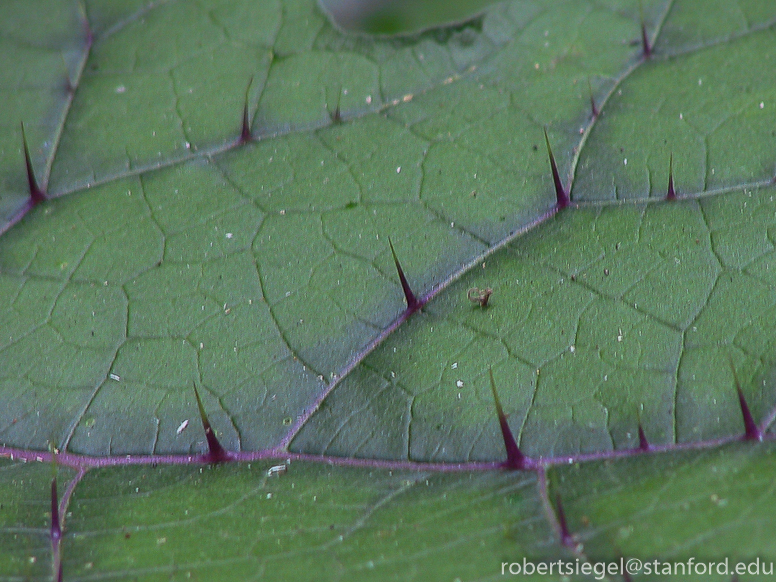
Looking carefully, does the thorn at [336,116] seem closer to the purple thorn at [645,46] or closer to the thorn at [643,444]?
the purple thorn at [645,46]

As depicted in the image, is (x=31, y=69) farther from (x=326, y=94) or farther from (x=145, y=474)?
(x=145, y=474)

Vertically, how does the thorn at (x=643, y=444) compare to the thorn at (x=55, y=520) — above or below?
above

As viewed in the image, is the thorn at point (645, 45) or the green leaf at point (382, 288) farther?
the thorn at point (645, 45)

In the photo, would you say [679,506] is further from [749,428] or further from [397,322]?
[397,322]

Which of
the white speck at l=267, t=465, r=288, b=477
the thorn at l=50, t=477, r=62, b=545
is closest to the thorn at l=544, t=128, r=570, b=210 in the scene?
the white speck at l=267, t=465, r=288, b=477

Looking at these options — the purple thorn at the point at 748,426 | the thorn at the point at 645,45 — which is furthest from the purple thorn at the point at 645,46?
the purple thorn at the point at 748,426

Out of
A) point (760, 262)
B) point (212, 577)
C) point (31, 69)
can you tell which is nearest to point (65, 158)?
point (31, 69)

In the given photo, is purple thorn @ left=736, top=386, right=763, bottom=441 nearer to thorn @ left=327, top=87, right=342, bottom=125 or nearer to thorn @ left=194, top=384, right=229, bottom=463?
thorn @ left=194, top=384, right=229, bottom=463
